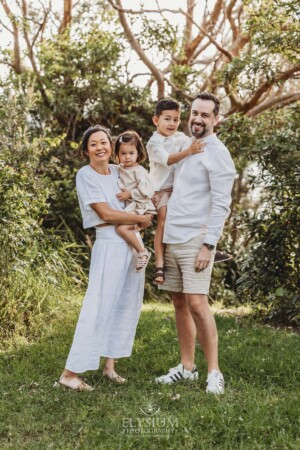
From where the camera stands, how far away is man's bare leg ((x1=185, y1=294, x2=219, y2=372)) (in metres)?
4.30

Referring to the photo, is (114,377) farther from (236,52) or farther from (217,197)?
(236,52)

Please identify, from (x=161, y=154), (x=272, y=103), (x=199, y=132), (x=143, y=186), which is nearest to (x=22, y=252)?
(x=143, y=186)

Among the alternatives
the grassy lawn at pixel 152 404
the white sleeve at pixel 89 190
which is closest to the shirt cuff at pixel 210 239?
the white sleeve at pixel 89 190

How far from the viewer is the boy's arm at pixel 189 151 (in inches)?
168

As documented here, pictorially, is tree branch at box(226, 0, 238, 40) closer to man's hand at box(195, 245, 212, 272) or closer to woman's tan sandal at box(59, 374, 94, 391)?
man's hand at box(195, 245, 212, 272)

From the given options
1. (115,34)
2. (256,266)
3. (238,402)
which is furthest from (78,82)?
(238,402)

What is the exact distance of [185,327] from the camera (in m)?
4.66

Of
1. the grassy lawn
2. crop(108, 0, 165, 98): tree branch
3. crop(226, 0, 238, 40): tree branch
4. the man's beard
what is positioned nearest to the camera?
the grassy lawn

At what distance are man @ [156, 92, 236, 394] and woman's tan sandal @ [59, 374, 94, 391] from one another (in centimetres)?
83

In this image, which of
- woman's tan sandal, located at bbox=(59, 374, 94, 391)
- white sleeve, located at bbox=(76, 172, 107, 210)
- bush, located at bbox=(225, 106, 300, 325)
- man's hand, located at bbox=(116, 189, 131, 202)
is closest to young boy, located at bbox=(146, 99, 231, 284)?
man's hand, located at bbox=(116, 189, 131, 202)

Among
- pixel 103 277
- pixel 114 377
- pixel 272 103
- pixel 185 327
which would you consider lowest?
pixel 114 377

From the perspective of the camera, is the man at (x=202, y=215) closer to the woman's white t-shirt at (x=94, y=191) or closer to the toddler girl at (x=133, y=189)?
the toddler girl at (x=133, y=189)

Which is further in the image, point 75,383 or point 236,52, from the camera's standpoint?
point 236,52

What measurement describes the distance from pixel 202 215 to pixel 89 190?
0.79 meters
